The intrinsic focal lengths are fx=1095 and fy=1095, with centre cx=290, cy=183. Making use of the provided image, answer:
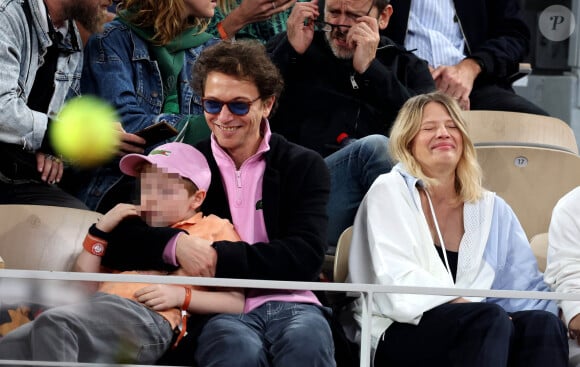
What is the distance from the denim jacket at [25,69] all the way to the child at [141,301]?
419mm

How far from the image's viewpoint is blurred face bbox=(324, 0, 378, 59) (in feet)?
9.95

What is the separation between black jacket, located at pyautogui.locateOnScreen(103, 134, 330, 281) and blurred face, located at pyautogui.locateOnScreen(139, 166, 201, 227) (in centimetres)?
4

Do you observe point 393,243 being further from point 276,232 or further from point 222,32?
point 222,32

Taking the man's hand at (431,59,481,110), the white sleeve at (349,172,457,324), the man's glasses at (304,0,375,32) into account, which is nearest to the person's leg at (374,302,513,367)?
the white sleeve at (349,172,457,324)

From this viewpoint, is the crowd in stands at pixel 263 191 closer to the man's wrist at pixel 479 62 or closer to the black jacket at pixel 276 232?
the black jacket at pixel 276 232

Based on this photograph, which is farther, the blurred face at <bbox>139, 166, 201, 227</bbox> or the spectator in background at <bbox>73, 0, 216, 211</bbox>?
the spectator in background at <bbox>73, 0, 216, 211</bbox>

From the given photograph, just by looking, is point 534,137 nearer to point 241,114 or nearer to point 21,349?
point 241,114

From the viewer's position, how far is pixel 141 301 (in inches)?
82.1

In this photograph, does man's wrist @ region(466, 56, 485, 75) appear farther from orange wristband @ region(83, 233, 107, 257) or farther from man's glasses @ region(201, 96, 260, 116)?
orange wristband @ region(83, 233, 107, 257)

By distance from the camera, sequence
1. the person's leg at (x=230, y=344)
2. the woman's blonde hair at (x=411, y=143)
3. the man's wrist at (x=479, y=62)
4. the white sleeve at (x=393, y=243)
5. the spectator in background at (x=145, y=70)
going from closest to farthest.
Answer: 1. the person's leg at (x=230, y=344)
2. the white sleeve at (x=393, y=243)
3. the woman's blonde hair at (x=411, y=143)
4. the spectator in background at (x=145, y=70)
5. the man's wrist at (x=479, y=62)

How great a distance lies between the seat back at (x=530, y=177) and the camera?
2.84 metres

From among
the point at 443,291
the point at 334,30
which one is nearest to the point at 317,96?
Result: the point at 334,30

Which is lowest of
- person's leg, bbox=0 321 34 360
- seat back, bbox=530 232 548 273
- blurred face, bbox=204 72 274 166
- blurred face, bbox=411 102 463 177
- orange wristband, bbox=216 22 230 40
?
seat back, bbox=530 232 548 273

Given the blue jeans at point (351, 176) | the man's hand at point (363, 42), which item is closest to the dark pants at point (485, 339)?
the blue jeans at point (351, 176)
